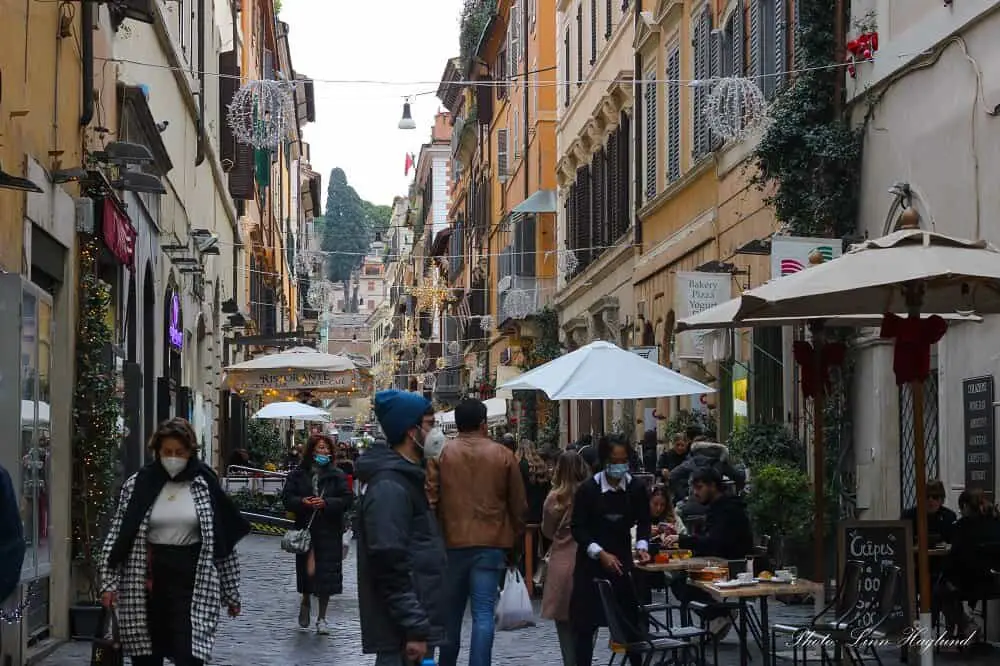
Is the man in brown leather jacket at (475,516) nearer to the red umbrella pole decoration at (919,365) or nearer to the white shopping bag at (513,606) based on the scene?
the white shopping bag at (513,606)

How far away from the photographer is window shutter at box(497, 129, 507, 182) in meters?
51.4

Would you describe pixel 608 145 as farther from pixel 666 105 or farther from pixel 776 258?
pixel 776 258

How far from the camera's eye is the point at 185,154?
25.3 m

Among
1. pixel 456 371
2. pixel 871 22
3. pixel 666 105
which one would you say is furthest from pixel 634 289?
pixel 456 371

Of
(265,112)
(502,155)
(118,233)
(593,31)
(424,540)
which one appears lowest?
(424,540)

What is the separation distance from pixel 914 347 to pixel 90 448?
7126 millimetres

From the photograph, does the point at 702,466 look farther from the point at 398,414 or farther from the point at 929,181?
the point at 398,414

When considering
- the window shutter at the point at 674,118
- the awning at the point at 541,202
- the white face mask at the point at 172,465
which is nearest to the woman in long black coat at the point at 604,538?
the white face mask at the point at 172,465

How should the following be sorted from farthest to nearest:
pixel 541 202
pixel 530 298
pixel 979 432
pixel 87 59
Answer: pixel 530 298
pixel 541 202
pixel 87 59
pixel 979 432

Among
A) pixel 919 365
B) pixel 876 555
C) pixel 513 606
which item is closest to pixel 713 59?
pixel 876 555

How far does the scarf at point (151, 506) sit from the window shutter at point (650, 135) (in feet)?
67.2

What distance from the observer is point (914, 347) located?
9914mm

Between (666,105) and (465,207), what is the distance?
40302 mm

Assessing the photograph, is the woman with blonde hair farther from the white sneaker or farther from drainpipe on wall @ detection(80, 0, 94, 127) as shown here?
drainpipe on wall @ detection(80, 0, 94, 127)
